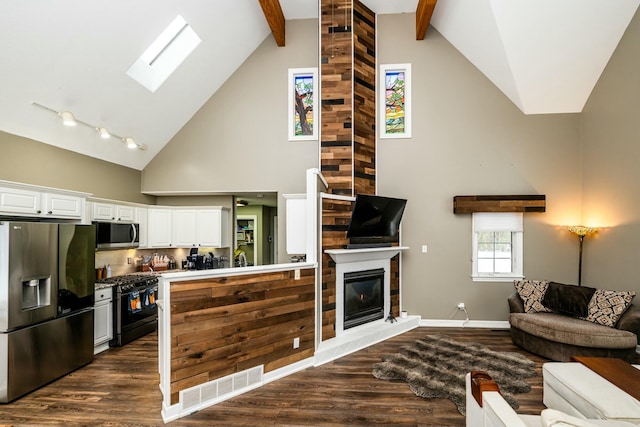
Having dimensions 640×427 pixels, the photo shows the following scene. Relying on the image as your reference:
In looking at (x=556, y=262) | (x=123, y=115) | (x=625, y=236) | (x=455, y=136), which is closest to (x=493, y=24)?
(x=455, y=136)

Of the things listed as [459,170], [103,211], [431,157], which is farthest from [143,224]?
[459,170]

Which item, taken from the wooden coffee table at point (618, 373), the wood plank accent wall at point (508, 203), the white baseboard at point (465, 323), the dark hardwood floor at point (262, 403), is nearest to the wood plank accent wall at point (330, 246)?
the dark hardwood floor at point (262, 403)

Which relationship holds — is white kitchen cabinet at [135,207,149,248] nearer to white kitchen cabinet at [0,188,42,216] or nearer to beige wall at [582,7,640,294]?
white kitchen cabinet at [0,188,42,216]

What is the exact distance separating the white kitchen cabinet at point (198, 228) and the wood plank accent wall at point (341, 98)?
2.15 meters

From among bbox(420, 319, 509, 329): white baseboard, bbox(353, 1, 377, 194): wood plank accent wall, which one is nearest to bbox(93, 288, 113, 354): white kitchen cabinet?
bbox(353, 1, 377, 194): wood plank accent wall

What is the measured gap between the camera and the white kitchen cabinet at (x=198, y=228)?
599cm

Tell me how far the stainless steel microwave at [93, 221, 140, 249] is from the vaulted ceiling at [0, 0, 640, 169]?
1060 mm

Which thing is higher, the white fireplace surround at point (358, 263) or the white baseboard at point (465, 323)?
the white fireplace surround at point (358, 263)

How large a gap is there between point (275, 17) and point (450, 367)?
5.20 meters

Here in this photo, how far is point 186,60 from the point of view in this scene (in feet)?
15.9

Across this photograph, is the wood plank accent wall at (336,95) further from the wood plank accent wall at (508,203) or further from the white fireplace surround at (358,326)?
the wood plank accent wall at (508,203)

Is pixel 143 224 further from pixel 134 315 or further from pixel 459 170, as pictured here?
pixel 459 170

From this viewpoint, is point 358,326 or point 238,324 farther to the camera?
point 358,326

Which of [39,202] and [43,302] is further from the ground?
[39,202]
